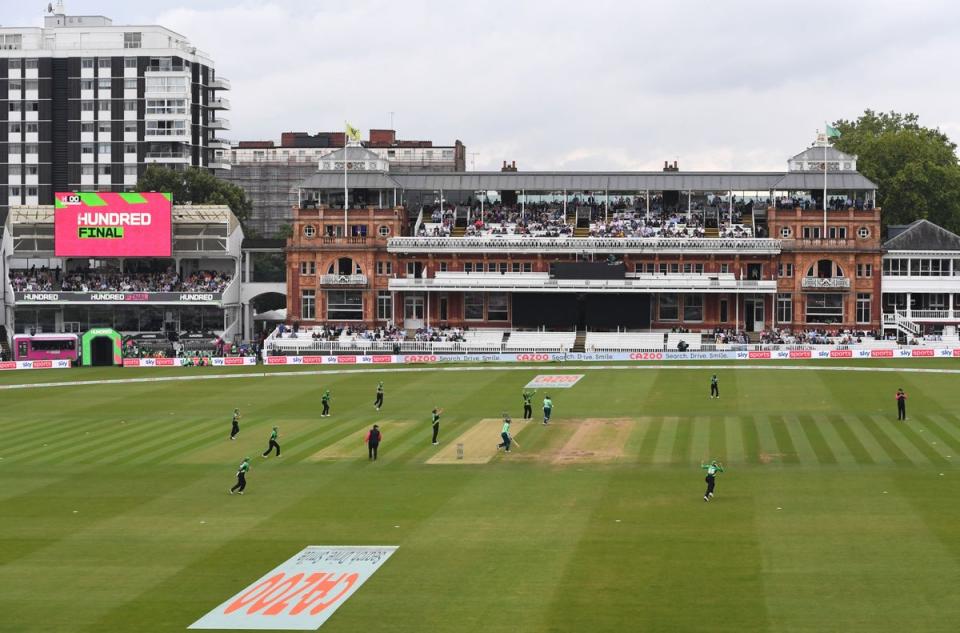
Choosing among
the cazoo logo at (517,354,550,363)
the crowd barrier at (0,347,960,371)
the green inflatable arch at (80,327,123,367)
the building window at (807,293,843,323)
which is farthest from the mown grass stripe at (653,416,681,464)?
the green inflatable arch at (80,327,123,367)

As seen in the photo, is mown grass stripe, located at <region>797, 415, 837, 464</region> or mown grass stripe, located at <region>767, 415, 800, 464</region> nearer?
mown grass stripe, located at <region>797, 415, 837, 464</region>

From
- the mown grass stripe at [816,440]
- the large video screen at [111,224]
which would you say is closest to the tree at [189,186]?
the large video screen at [111,224]

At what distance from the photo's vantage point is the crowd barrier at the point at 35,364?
306ft

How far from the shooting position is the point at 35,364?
93.3 m

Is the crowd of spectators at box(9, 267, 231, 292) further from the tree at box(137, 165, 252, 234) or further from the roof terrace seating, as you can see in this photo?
the roof terrace seating

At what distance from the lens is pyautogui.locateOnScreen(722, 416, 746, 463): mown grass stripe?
47.1 metres

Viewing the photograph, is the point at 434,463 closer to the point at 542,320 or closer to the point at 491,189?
the point at 542,320

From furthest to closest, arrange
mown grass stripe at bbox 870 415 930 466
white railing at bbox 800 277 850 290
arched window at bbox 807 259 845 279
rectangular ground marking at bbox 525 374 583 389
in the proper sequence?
arched window at bbox 807 259 845 279, white railing at bbox 800 277 850 290, rectangular ground marking at bbox 525 374 583 389, mown grass stripe at bbox 870 415 930 466

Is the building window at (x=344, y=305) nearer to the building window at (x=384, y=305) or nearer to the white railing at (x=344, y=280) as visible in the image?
the white railing at (x=344, y=280)

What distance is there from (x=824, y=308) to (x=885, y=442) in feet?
170

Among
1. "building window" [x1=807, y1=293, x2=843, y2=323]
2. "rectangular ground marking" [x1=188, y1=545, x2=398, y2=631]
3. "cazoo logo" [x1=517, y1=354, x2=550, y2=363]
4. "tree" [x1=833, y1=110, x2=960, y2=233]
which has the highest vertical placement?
"tree" [x1=833, y1=110, x2=960, y2=233]

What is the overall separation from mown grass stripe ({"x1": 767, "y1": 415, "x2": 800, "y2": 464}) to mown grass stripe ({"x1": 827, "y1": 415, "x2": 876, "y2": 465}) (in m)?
2.04

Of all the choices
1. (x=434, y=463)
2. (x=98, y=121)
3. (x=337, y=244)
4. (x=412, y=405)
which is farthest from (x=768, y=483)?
(x=98, y=121)

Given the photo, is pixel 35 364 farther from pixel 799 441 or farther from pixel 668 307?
pixel 799 441
